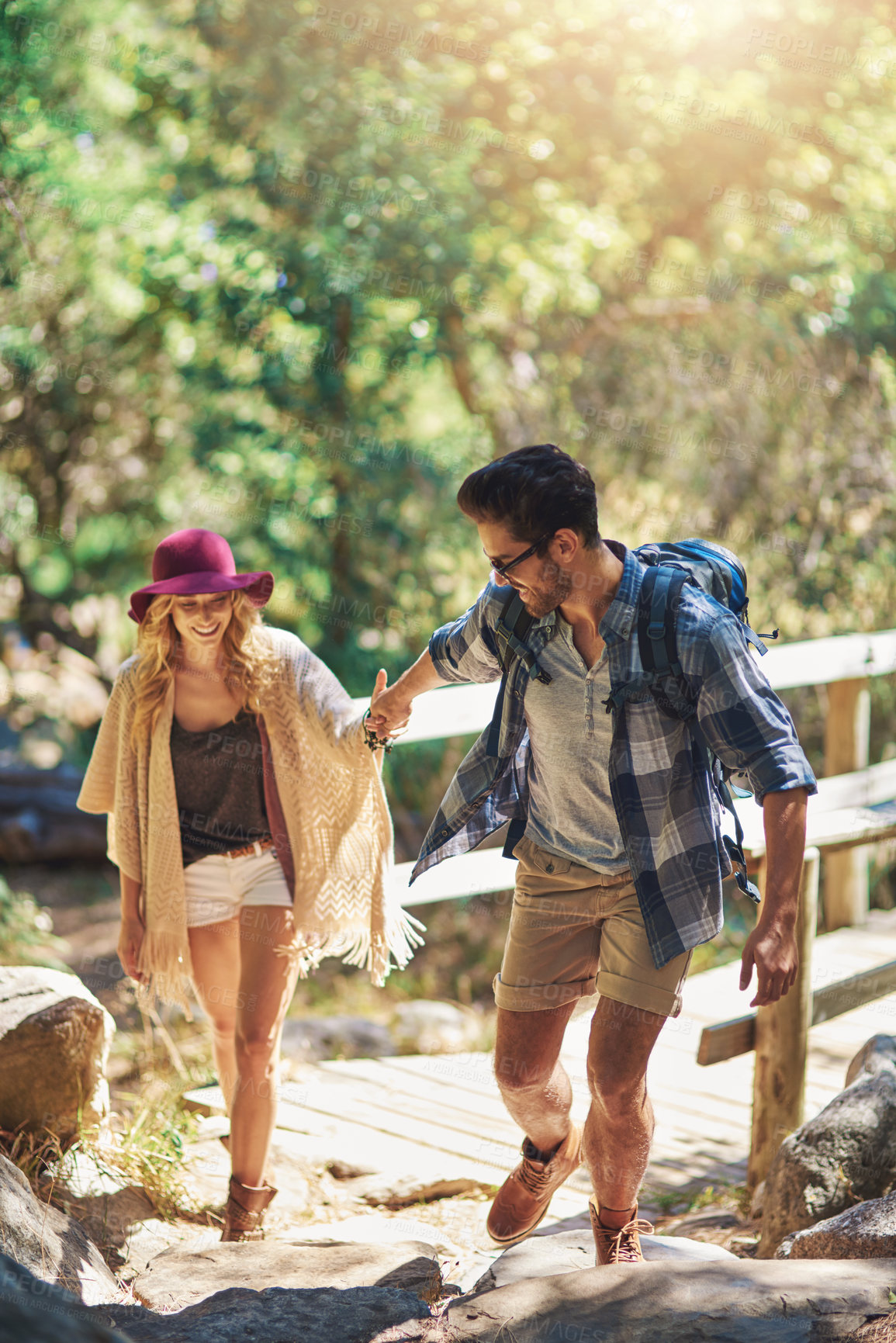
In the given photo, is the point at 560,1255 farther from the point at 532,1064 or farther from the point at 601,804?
the point at 601,804

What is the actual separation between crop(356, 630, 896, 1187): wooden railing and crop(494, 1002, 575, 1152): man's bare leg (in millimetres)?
863

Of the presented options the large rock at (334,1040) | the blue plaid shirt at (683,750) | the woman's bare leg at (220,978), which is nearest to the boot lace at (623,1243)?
the blue plaid shirt at (683,750)

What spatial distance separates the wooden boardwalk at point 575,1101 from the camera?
12.5 ft

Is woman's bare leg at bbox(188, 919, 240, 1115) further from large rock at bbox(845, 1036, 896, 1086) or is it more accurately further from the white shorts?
large rock at bbox(845, 1036, 896, 1086)

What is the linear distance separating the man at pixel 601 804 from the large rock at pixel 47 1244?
97 centimetres

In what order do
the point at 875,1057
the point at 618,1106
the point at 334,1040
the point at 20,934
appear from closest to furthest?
the point at 618,1106 → the point at 875,1057 → the point at 334,1040 → the point at 20,934

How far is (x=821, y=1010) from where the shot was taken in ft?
12.4

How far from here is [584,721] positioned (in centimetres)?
242

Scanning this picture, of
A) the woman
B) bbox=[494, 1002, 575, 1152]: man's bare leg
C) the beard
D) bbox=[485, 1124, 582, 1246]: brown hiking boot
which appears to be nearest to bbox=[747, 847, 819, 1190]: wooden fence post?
bbox=[485, 1124, 582, 1246]: brown hiking boot

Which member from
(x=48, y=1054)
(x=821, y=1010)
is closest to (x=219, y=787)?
(x=48, y=1054)

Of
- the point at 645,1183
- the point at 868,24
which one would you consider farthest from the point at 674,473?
the point at 645,1183

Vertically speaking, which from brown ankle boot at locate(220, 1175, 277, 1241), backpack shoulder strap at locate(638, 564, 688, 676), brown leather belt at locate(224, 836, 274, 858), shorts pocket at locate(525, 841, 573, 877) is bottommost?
brown ankle boot at locate(220, 1175, 277, 1241)

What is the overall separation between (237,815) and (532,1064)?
1.02m

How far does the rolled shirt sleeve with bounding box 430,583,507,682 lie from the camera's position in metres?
2.57
